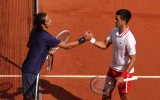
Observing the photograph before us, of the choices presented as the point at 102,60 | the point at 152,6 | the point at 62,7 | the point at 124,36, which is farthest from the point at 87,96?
the point at 152,6

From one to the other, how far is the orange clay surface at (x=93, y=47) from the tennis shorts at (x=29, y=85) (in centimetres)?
183

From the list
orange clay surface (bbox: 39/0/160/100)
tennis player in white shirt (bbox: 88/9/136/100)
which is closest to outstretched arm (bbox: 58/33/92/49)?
tennis player in white shirt (bbox: 88/9/136/100)

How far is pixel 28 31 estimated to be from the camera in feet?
38.9

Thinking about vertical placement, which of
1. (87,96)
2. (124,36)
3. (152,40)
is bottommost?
(87,96)

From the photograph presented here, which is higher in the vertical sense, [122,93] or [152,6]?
[152,6]

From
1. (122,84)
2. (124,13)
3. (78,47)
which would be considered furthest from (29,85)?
(78,47)

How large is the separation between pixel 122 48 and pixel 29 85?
1.81 meters

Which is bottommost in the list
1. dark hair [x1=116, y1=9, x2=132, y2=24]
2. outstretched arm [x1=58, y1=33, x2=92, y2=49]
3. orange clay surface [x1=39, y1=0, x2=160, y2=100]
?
orange clay surface [x1=39, y1=0, x2=160, y2=100]

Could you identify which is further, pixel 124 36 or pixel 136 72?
pixel 136 72

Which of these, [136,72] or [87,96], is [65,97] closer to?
[87,96]

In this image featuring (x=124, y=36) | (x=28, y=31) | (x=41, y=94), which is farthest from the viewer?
(x=28, y=31)

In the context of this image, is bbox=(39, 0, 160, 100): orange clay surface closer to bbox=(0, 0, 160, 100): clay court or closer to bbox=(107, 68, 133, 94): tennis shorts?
bbox=(0, 0, 160, 100): clay court

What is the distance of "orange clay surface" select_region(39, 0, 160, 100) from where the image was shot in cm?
1039

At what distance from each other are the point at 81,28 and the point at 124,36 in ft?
12.4
